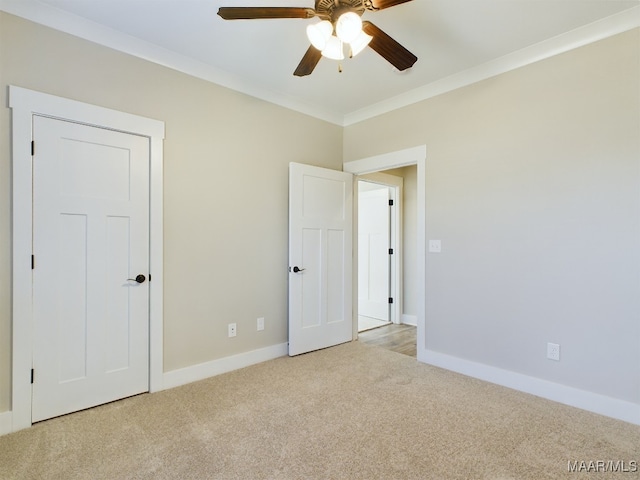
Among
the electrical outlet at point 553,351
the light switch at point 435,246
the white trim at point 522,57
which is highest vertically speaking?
the white trim at point 522,57

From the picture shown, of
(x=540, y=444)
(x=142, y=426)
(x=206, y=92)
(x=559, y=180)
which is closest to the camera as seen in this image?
(x=540, y=444)

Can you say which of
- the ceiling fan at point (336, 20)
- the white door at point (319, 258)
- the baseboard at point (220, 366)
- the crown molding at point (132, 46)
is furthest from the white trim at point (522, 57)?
the baseboard at point (220, 366)

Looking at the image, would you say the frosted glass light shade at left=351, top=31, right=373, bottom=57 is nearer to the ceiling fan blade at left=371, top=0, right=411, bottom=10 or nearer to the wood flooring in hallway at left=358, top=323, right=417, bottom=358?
the ceiling fan blade at left=371, top=0, right=411, bottom=10

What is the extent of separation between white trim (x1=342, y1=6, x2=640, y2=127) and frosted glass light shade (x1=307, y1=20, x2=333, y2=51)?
1.72 m

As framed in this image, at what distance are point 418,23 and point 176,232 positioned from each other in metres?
2.37

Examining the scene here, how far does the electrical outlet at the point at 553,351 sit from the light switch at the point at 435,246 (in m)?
1.13

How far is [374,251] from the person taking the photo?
517 centimetres

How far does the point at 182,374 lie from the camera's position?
2.77m

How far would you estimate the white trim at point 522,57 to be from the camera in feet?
7.25

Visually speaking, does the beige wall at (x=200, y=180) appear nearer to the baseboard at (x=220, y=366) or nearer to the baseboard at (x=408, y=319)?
the baseboard at (x=220, y=366)

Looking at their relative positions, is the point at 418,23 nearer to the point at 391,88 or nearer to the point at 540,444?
the point at 391,88

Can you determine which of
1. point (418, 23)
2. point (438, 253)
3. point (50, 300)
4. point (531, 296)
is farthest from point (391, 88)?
point (50, 300)

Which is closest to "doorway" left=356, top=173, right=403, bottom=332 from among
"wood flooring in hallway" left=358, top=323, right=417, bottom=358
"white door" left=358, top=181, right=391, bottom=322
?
"white door" left=358, top=181, right=391, bottom=322

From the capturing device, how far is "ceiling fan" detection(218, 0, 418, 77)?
5.48ft
